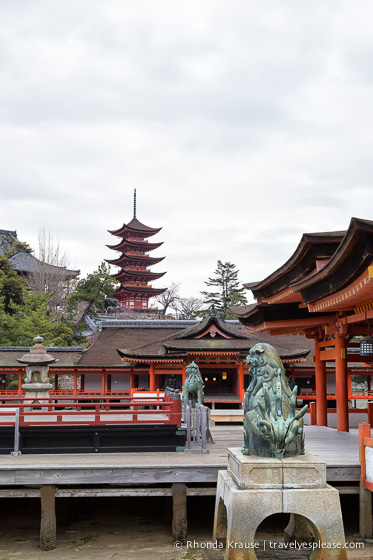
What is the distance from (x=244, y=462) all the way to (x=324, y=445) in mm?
5203

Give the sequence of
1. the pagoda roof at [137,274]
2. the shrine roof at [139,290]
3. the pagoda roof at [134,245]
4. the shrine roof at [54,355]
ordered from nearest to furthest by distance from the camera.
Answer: the shrine roof at [54,355] < the shrine roof at [139,290] < the pagoda roof at [137,274] < the pagoda roof at [134,245]

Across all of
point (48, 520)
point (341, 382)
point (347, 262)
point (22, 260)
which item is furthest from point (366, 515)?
point (22, 260)

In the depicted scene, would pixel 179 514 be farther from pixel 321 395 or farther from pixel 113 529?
pixel 321 395

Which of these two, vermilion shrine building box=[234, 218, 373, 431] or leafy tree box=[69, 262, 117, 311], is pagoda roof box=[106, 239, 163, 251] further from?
vermilion shrine building box=[234, 218, 373, 431]

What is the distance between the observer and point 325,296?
31.8 ft

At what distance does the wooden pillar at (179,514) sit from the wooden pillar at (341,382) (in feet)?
18.4

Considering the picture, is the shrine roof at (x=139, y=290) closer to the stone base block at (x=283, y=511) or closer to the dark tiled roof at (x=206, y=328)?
the dark tiled roof at (x=206, y=328)

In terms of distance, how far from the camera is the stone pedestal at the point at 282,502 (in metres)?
6.53

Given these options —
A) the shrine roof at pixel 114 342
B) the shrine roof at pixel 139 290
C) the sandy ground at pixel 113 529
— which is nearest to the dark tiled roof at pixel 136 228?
the shrine roof at pixel 139 290

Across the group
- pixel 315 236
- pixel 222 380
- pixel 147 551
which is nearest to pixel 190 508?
pixel 147 551

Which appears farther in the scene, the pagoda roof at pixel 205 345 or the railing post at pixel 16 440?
the pagoda roof at pixel 205 345

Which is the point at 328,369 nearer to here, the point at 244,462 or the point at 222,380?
the point at 222,380

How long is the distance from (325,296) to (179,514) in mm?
4425

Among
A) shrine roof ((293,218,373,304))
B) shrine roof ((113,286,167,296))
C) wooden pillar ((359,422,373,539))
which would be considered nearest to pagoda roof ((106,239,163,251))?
shrine roof ((113,286,167,296))
